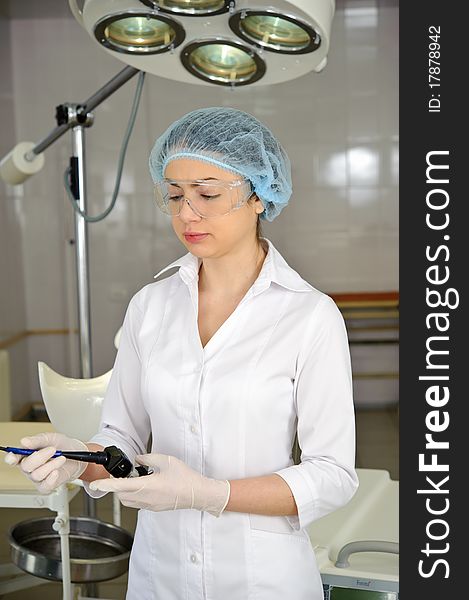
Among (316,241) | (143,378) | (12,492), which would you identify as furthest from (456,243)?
(316,241)

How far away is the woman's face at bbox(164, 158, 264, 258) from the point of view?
1430 millimetres

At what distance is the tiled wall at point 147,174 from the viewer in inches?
202

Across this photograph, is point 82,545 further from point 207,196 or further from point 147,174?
point 147,174

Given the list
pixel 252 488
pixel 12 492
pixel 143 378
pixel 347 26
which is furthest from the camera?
pixel 347 26

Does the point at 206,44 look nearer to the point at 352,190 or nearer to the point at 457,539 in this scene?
the point at 457,539

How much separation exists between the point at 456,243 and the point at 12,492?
147 centimetres

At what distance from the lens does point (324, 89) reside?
5.16 metres

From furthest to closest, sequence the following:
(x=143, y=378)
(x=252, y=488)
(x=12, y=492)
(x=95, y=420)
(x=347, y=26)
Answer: (x=347, y=26) < (x=95, y=420) < (x=12, y=492) < (x=143, y=378) < (x=252, y=488)

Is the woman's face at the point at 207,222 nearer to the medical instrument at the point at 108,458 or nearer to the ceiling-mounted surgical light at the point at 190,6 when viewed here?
the ceiling-mounted surgical light at the point at 190,6

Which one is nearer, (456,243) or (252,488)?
(456,243)

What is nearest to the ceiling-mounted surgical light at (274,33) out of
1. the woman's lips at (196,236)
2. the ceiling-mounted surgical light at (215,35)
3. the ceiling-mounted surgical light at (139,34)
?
the ceiling-mounted surgical light at (215,35)

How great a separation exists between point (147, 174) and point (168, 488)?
13.3ft

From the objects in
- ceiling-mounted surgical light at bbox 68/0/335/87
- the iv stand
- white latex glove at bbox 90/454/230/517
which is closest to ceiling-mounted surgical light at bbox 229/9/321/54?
ceiling-mounted surgical light at bbox 68/0/335/87

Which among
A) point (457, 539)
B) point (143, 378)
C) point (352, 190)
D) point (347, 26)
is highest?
point (347, 26)
